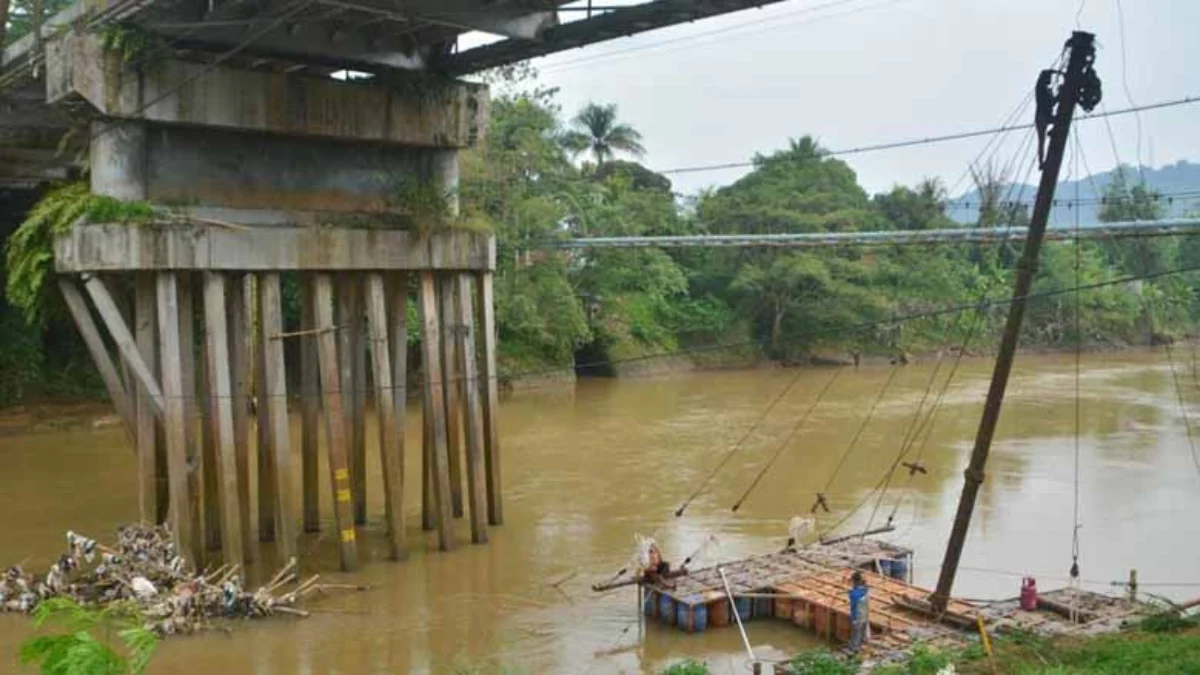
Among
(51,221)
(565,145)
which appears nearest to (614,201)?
(565,145)

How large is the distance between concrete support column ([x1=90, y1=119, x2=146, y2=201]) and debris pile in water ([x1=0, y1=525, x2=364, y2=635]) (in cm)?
383

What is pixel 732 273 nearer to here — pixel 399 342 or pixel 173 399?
pixel 399 342

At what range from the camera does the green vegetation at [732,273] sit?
3422cm

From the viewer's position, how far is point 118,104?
41.3 feet

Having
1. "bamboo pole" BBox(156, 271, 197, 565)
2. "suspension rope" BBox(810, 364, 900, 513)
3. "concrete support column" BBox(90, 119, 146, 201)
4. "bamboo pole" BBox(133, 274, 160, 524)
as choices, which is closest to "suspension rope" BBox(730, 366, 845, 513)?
"suspension rope" BBox(810, 364, 900, 513)

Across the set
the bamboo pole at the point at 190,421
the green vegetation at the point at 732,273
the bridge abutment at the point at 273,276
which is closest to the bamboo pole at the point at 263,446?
the bridge abutment at the point at 273,276

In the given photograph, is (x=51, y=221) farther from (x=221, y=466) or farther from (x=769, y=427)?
(x=769, y=427)

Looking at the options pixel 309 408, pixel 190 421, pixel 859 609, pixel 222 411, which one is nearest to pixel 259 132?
pixel 222 411

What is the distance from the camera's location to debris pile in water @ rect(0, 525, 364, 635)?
38.7ft

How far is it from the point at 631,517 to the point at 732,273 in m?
31.2

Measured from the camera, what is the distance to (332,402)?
1359cm

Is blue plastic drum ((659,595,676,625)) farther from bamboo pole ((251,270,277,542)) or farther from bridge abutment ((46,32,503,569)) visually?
bamboo pole ((251,270,277,542))

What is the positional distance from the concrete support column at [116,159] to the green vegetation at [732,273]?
16.3 meters

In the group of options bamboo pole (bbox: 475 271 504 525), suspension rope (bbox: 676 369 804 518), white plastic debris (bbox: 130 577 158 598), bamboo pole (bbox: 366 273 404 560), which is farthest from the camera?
suspension rope (bbox: 676 369 804 518)
